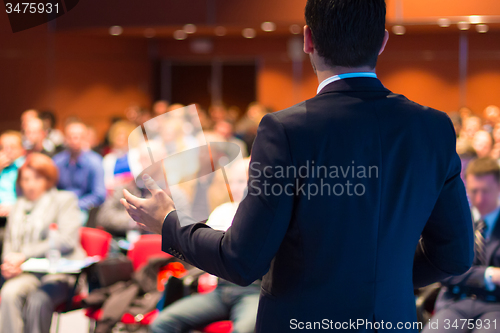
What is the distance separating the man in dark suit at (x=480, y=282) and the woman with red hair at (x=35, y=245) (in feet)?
6.87

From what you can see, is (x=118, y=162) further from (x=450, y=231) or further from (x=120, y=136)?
(x=450, y=231)

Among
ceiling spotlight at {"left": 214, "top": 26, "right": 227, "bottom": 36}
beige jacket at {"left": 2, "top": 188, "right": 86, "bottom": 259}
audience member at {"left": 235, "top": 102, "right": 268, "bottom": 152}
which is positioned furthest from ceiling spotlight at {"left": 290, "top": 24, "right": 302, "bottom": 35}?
beige jacket at {"left": 2, "top": 188, "right": 86, "bottom": 259}

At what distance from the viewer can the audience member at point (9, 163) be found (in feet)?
13.9

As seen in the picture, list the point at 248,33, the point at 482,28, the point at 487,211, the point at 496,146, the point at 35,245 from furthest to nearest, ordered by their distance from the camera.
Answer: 1. the point at 248,33
2. the point at 482,28
3. the point at 496,146
4. the point at 35,245
5. the point at 487,211

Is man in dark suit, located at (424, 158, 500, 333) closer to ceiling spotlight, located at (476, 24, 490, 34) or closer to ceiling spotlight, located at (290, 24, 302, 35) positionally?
ceiling spotlight, located at (290, 24, 302, 35)

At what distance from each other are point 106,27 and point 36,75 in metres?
1.58

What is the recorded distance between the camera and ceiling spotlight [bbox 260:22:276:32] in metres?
8.44

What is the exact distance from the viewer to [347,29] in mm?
946

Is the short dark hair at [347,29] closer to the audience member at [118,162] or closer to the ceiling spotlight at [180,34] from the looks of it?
the audience member at [118,162]

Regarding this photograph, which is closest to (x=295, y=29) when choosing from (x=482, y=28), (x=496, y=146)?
(x=482, y=28)

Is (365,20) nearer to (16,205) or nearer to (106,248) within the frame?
(106,248)

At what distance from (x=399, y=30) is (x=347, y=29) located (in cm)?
901

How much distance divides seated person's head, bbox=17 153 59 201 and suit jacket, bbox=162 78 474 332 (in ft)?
8.15

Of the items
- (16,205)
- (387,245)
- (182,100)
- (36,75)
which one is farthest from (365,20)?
(182,100)
